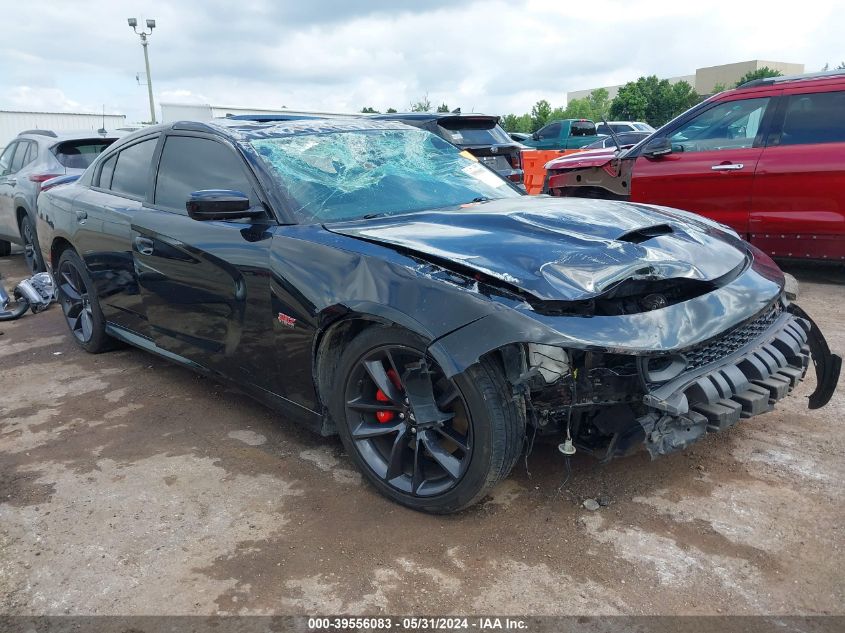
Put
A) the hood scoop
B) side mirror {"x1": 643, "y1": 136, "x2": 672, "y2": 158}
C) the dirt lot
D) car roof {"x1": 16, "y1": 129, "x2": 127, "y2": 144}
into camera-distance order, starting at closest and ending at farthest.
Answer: the dirt lot < the hood scoop < side mirror {"x1": 643, "y1": 136, "x2": 672, "y2": 158} < car roof {"x1": 16, "y1": 129, "x2": 127, "y2": 144}

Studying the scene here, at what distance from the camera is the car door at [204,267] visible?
126 inches

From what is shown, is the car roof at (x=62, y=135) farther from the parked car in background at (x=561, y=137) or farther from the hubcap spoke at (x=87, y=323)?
the parked car in background at (x=561, y=137)

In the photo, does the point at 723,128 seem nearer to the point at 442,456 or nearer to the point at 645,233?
the point at 645,233

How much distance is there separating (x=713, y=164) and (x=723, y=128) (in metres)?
0.38

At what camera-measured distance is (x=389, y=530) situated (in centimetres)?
265

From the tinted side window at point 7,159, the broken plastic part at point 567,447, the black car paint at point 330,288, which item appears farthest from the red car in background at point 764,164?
the tinted side window at point 7,159

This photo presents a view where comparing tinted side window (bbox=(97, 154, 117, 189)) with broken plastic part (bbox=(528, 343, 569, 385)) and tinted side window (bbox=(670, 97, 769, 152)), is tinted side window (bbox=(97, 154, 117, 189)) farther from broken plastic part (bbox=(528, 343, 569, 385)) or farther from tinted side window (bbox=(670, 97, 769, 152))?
tinted side window (bbox=(670, 97, 769, 152))

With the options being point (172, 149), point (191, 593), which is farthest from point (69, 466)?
point (172, 149)

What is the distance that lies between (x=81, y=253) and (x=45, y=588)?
115 inches

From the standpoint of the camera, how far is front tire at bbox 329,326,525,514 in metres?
2.41

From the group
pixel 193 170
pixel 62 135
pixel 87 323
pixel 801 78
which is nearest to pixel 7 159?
pixel 62 135

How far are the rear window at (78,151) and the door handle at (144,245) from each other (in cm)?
439

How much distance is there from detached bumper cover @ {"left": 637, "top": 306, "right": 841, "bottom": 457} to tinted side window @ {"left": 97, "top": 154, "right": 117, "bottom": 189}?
392 centimetres

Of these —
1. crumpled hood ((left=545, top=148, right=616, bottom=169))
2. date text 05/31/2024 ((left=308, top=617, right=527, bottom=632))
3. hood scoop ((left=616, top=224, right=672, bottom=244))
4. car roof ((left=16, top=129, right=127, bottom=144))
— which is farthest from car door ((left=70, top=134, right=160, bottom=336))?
crumpled hood ((left=545, top=148, right=616, bottom=169))
